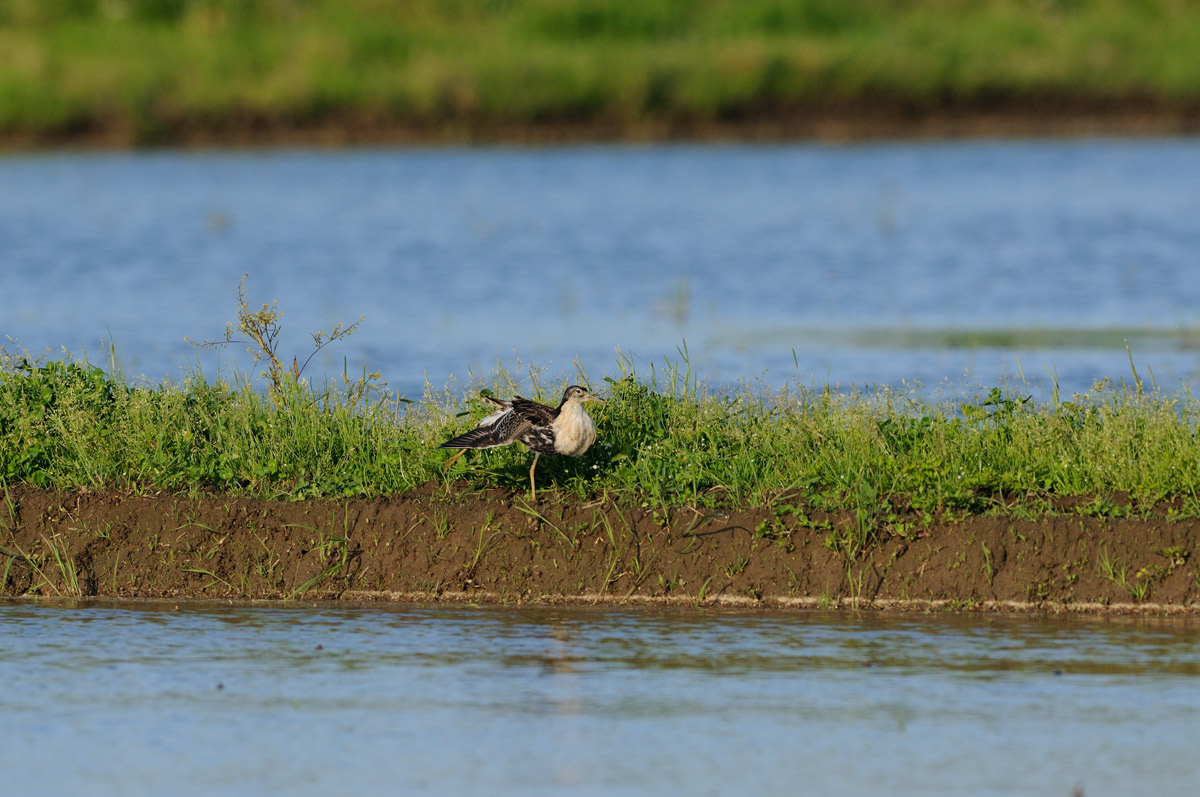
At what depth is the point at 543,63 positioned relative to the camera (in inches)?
1689

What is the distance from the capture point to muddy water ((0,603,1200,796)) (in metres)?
6.35

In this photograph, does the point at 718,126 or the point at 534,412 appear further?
the point at 718,126

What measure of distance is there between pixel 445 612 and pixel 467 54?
36477mm

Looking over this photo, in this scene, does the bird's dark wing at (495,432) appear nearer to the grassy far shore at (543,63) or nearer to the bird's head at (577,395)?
the bird's head at (577,395)

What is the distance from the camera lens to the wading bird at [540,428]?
8.76m

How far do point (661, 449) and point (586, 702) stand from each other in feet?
7.99

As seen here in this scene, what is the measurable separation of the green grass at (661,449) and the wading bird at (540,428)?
0.55 metres

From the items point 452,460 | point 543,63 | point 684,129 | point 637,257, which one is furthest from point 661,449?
point 684,129

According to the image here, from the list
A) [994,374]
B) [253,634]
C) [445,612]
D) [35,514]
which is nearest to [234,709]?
[253,634]

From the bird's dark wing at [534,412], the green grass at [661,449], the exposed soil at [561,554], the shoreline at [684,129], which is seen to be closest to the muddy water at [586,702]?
the exposed soil at [561,554]

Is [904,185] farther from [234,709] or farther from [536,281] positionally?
[234,709]

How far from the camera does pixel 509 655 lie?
316 inches

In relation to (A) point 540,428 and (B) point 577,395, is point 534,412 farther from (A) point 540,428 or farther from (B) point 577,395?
(B) point 577,395

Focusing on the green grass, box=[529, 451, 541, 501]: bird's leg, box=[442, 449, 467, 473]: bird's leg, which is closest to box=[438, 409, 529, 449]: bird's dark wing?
box=[529, 451, 541, 501]: bird's leg
